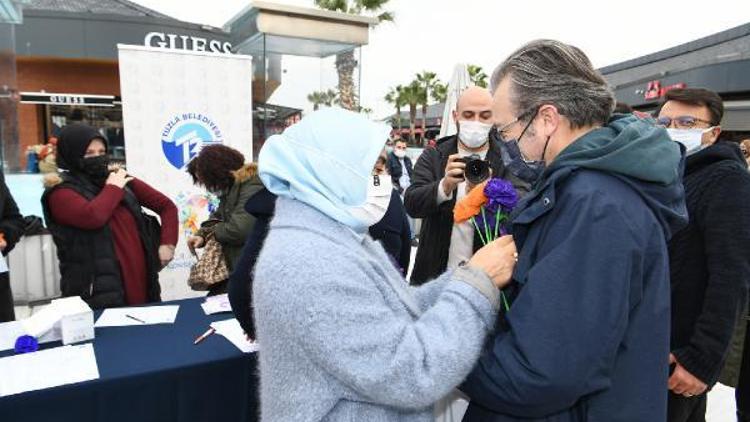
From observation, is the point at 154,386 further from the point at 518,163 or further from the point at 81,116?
the point at 81,116

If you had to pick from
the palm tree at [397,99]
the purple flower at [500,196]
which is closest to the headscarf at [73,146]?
the purple flower at [500,196]

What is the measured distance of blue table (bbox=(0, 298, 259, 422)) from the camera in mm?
1664

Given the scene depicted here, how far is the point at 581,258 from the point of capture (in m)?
0.89

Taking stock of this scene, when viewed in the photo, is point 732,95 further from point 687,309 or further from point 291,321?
point 291,321

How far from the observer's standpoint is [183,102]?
4645 millimetres

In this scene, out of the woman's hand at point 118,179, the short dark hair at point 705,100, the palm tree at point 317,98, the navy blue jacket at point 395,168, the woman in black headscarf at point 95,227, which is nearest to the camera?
the short dark hair at point 705,100

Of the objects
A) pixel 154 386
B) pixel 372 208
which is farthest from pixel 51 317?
pixel 372 208

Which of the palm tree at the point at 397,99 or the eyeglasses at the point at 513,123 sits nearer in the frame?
the eyeglasses at the point at 513,123

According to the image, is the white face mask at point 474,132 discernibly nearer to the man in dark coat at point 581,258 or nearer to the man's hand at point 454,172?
the man's hand at point 454,172

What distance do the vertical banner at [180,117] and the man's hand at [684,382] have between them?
13.3ft

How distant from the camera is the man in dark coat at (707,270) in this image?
1726 millimetres

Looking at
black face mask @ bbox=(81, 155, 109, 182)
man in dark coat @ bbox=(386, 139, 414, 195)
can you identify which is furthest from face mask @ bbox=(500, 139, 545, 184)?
man in dark coat @ bbox=(386, 139, 414, 195)

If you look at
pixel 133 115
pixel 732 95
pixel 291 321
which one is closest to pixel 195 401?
pixel 291 321

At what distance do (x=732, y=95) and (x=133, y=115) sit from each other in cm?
2051
